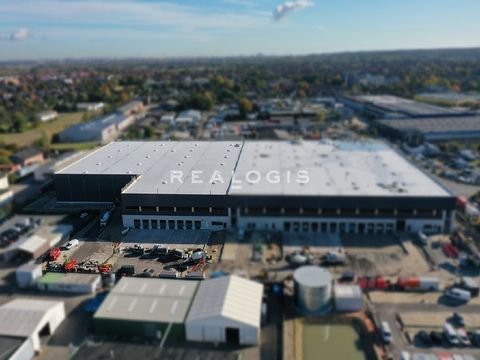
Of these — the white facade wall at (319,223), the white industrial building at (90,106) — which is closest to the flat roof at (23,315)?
the white facade wall at (319,223)

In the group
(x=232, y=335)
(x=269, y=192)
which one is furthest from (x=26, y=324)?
(x=269, y=192)

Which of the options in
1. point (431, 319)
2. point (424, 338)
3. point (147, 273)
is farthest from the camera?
point (147, 273)

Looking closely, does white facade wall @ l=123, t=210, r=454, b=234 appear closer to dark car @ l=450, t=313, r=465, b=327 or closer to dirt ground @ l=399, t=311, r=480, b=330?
dirt ground @ l=399, t=311, r=480, b=330

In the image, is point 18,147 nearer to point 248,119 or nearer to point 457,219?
point 248,119

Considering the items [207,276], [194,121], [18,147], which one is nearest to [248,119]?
[194,121]

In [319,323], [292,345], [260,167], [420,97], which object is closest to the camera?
[292,345]

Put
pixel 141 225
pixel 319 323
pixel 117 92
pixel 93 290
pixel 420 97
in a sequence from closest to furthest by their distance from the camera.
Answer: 1. pixel 319 323
2. pixel 93 290
3. pixel 141 225
4. pixel 420 97
5. pixel 117 92

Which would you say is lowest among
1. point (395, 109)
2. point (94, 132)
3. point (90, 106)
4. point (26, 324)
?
point (26, 324)

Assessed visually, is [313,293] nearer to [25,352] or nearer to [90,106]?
[25,352]

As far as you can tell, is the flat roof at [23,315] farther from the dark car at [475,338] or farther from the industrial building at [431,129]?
the industrial building at [431,129]
